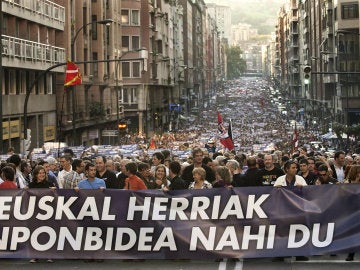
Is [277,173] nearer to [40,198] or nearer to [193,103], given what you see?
[40,198]

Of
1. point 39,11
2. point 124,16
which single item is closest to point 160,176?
point 39,11

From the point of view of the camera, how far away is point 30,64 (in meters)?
48.7

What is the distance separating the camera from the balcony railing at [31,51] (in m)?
44.0

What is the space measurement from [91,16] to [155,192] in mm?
61597

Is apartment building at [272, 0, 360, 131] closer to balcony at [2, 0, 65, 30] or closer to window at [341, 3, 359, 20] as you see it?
window at [341, 3, 359, 20]

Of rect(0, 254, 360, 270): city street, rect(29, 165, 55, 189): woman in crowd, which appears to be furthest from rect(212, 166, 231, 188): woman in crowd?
rect(29, 165, 55, 189): woman in crowd

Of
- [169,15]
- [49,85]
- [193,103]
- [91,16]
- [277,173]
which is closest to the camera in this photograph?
[277,173]

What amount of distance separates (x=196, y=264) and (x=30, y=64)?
3517cm

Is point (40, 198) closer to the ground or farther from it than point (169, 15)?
closer to the ground

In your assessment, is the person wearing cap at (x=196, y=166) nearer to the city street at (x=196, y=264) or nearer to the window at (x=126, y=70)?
the city street at (x=196, y=264)

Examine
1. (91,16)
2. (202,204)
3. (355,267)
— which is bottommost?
(355,267)

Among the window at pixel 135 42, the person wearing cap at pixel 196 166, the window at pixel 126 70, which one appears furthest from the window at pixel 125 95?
the person wearing cap at pixel 196 166

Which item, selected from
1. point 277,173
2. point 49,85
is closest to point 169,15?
point 49,85

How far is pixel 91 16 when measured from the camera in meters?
75.0
